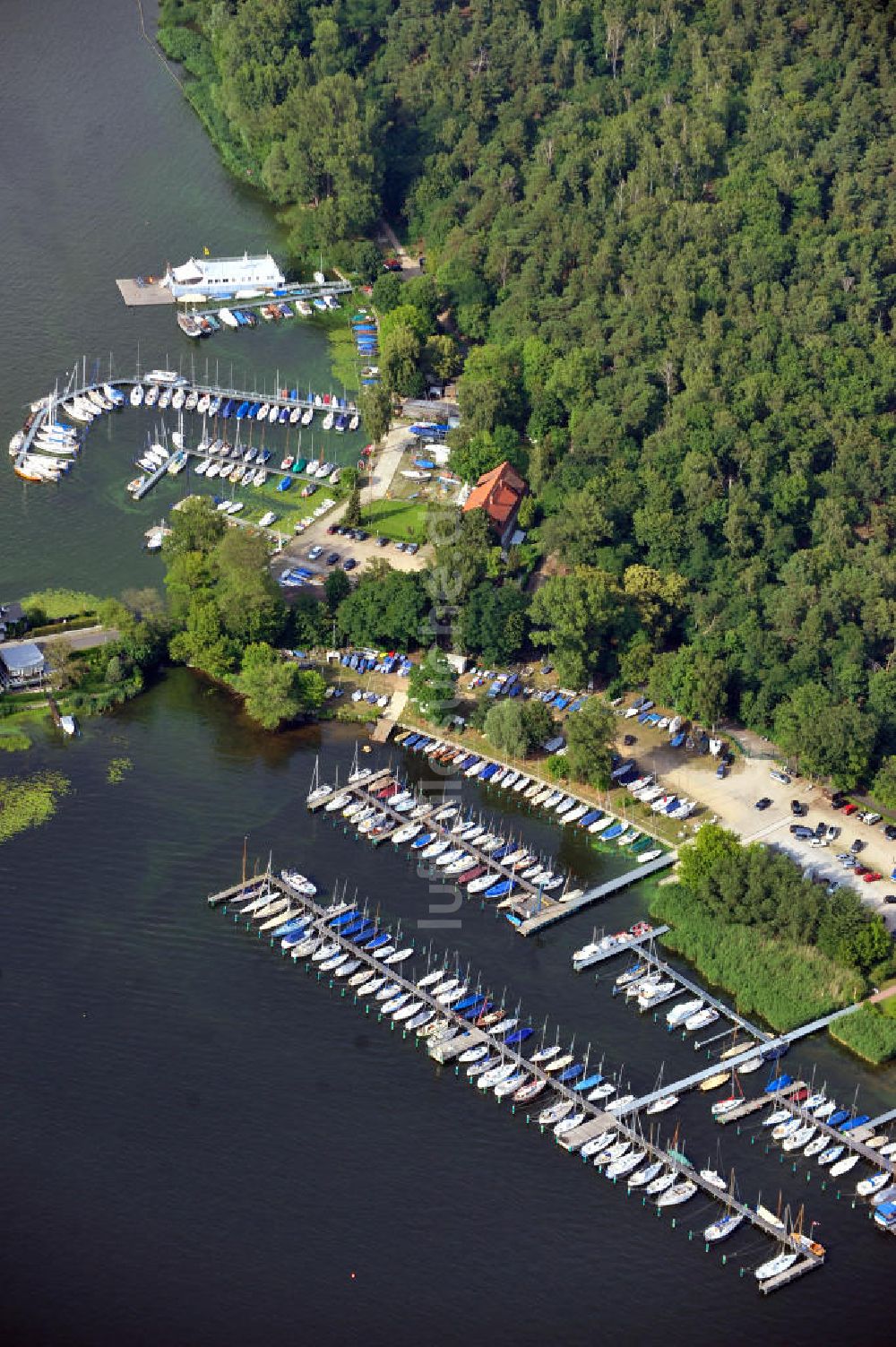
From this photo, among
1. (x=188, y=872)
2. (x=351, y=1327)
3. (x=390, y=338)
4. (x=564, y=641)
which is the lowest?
(x=351, y=1327)

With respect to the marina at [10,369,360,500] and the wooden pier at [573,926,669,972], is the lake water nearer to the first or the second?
the wooden pier at [573,926,669,972]

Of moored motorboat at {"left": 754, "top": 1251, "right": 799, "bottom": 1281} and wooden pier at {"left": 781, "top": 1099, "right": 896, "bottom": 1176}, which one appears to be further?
wooden pier at {"left": 781, "top": 1099, "right": 896, "bottom": 1176}

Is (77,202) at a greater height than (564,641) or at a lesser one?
greater

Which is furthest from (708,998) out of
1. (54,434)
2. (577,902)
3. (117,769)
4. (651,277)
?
(54,434)

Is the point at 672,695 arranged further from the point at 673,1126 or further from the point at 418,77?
the point at 418,77

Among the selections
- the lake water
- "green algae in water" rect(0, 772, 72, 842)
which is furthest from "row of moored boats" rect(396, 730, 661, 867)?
"green algae in water" rect(0, 772, 72, 842)

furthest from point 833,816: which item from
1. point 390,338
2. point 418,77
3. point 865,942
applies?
point 418,77

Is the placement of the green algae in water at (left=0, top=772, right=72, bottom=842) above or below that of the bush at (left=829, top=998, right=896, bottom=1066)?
above
